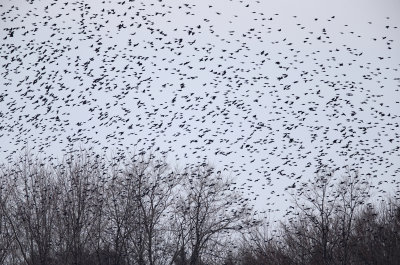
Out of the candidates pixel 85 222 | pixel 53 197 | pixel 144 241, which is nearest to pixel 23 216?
pixel 53 197

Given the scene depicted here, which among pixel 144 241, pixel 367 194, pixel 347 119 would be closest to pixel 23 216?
pixel 144 241

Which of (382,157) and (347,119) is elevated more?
(347,119)

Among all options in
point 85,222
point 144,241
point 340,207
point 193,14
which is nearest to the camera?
point 193,14

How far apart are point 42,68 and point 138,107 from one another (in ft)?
17.5

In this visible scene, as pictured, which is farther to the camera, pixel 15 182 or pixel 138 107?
pixel 15 182

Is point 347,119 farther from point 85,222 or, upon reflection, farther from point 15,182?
point 15,182

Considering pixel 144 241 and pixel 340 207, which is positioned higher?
pixel 340 207

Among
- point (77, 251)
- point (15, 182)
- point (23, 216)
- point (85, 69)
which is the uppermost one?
point (85, 69)

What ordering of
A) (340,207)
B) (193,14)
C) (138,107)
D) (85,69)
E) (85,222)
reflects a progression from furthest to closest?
(340,207)
(85,222)
(138,107)
(85,69)
(193,14)

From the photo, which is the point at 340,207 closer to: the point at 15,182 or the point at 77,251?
the point at 77,251

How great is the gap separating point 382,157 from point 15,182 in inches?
940

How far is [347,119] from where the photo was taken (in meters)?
26.7

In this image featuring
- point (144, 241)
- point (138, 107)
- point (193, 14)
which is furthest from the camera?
point (144, 241)

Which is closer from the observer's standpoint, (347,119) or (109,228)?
(347,119)
